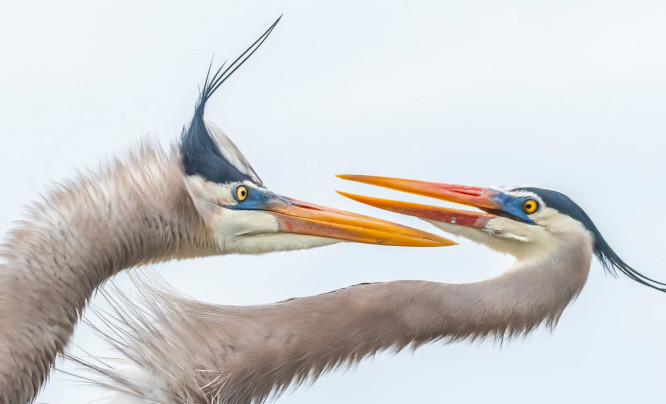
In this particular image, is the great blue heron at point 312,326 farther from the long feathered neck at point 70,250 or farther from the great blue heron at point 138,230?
the long feathered neck at point 70,250

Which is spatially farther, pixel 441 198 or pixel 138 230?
pixel 441 198

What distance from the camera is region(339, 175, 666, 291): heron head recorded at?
237 inches

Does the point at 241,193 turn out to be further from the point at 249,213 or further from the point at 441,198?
the point at 441,198

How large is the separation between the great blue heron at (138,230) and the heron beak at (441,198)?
0.43 metres

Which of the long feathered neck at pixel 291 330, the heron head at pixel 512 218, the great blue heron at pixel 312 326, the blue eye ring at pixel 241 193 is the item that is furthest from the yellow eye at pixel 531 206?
the blue eye ring at pixel 241 193

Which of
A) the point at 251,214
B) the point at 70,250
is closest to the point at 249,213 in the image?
the point at 251,214

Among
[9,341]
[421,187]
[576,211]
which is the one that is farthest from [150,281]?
[576,211]

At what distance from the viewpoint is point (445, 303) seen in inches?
225

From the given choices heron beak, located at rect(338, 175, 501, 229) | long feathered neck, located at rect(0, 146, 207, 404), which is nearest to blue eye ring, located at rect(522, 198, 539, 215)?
heron beak, located at rect(338, 175, 501, 229)

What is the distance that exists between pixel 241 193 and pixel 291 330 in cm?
62

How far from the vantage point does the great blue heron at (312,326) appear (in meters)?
5.54

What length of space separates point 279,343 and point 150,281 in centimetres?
64

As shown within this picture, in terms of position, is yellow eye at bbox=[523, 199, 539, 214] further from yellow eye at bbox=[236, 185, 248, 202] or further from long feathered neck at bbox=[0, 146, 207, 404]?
long feathered neck at bbox=[0, 146, 207, 404]

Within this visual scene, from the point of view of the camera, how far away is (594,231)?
6078mm
